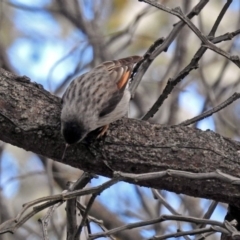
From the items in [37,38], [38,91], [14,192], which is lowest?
[38,91]

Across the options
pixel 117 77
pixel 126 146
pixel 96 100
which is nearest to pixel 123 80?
pixel 117 77

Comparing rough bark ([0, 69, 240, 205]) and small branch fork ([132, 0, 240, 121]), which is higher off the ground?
small branch fork ([132, 0, 240, 121])

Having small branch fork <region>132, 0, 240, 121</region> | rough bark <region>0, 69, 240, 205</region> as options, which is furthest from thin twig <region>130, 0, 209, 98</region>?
rough bark <region>0, 69, 240, 205</region>

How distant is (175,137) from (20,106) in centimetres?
80

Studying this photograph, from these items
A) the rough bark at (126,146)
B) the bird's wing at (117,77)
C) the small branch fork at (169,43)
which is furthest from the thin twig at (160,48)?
the rough bark at (126,146)

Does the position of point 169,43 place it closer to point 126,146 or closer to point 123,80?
point 123,80

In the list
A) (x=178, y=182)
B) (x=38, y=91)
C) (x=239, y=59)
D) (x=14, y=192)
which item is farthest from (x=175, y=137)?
(x=14, y=192)

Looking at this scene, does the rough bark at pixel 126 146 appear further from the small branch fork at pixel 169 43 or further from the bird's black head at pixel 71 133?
the small branch fork at pixel 169 43

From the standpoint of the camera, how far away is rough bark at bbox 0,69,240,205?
3213 mm

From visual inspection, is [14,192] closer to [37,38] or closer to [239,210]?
[37,38]

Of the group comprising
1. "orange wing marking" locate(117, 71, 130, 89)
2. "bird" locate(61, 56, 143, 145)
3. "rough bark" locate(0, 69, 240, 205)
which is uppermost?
"orange wing marking" locate(117, 71, 130, 89)

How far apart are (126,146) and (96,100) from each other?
0.74m

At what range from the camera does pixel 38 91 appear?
11.0ft

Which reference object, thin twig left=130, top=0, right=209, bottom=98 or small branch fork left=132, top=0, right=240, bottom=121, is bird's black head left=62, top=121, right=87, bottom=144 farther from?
thin twig left=130, top=0, right=209, bottom=98
